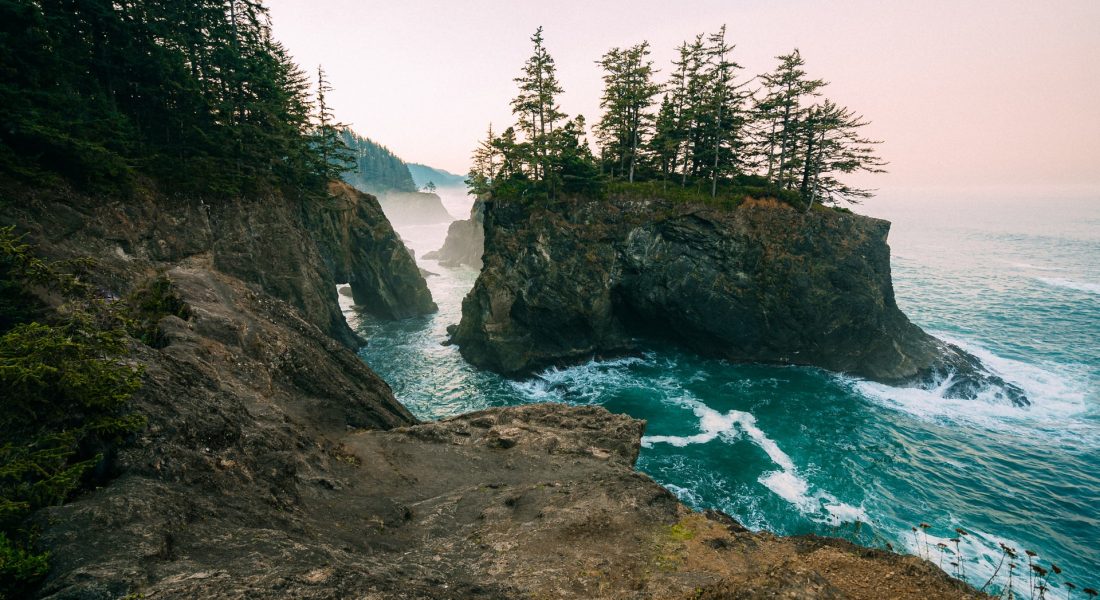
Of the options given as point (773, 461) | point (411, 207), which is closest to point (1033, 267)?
point (773, 461)

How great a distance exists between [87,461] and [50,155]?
18.7 metres

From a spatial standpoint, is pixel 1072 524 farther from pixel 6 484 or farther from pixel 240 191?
pixel 240 191

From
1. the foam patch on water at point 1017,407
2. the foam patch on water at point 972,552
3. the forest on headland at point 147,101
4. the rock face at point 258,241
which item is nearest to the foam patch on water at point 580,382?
the rock face at point 258,241

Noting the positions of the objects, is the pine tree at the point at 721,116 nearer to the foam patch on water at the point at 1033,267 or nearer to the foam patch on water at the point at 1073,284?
the foam patch on water at the point at 1073,284

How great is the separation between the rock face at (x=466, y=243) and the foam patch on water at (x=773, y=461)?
6284 cm

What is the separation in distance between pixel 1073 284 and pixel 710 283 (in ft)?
225

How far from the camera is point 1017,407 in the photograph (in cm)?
3117

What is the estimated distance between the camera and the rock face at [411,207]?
572 ft

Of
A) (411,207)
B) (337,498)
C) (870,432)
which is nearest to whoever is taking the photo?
(337,498)

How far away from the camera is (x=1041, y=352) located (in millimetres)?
39719

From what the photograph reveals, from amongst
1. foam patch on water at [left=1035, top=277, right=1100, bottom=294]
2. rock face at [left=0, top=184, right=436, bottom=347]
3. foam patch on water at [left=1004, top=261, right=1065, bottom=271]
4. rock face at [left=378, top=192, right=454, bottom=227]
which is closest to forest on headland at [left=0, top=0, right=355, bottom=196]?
rock face at [left=0, top=184, right=436, bottom=347]

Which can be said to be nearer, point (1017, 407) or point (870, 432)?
point (870, 432)

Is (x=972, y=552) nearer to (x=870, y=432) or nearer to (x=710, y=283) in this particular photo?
(x=870, y=432)

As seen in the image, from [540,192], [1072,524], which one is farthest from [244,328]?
[1072,524]
